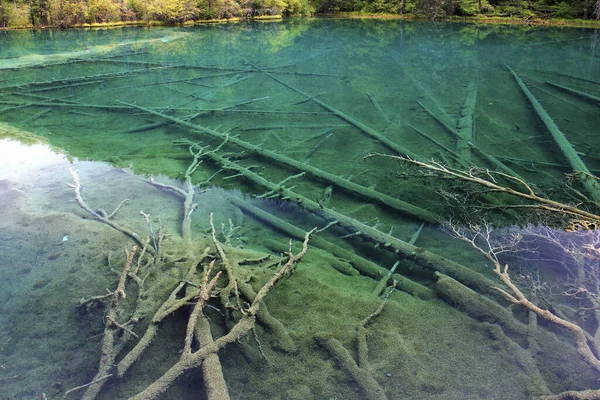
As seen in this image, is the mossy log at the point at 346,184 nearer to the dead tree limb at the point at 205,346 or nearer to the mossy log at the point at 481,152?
the mossy log at the point at 481,152

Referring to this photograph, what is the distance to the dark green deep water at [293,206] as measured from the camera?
11.0 ft

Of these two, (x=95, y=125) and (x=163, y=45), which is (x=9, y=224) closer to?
(x=95, y=125)

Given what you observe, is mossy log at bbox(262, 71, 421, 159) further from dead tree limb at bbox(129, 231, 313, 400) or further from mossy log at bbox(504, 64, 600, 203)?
dead tree limb at bbox(129, 231, 313, 400)

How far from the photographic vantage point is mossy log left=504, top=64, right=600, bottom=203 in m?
5.53

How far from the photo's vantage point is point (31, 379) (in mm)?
3318

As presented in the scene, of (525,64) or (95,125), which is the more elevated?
(525,64)

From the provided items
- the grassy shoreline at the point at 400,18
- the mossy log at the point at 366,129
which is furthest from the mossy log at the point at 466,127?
the grassy shoreline at the point at 400,18

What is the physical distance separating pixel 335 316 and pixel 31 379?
9.07ft

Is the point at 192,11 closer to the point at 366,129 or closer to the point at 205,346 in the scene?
the point at 366,129

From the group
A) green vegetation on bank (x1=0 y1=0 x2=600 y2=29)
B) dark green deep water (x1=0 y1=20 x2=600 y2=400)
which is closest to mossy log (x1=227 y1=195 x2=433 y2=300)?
dark green deep water (x1=0 y1=20 x2=600 y2=400)

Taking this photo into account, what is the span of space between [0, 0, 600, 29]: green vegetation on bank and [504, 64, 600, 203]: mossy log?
23.0m

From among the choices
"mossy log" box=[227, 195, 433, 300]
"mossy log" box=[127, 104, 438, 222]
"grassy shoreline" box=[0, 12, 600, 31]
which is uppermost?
"grassy shoreline" box=[0, 12, 600, 31]

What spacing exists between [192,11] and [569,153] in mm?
33948

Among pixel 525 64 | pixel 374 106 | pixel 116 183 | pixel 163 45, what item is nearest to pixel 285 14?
pixel 163 45
